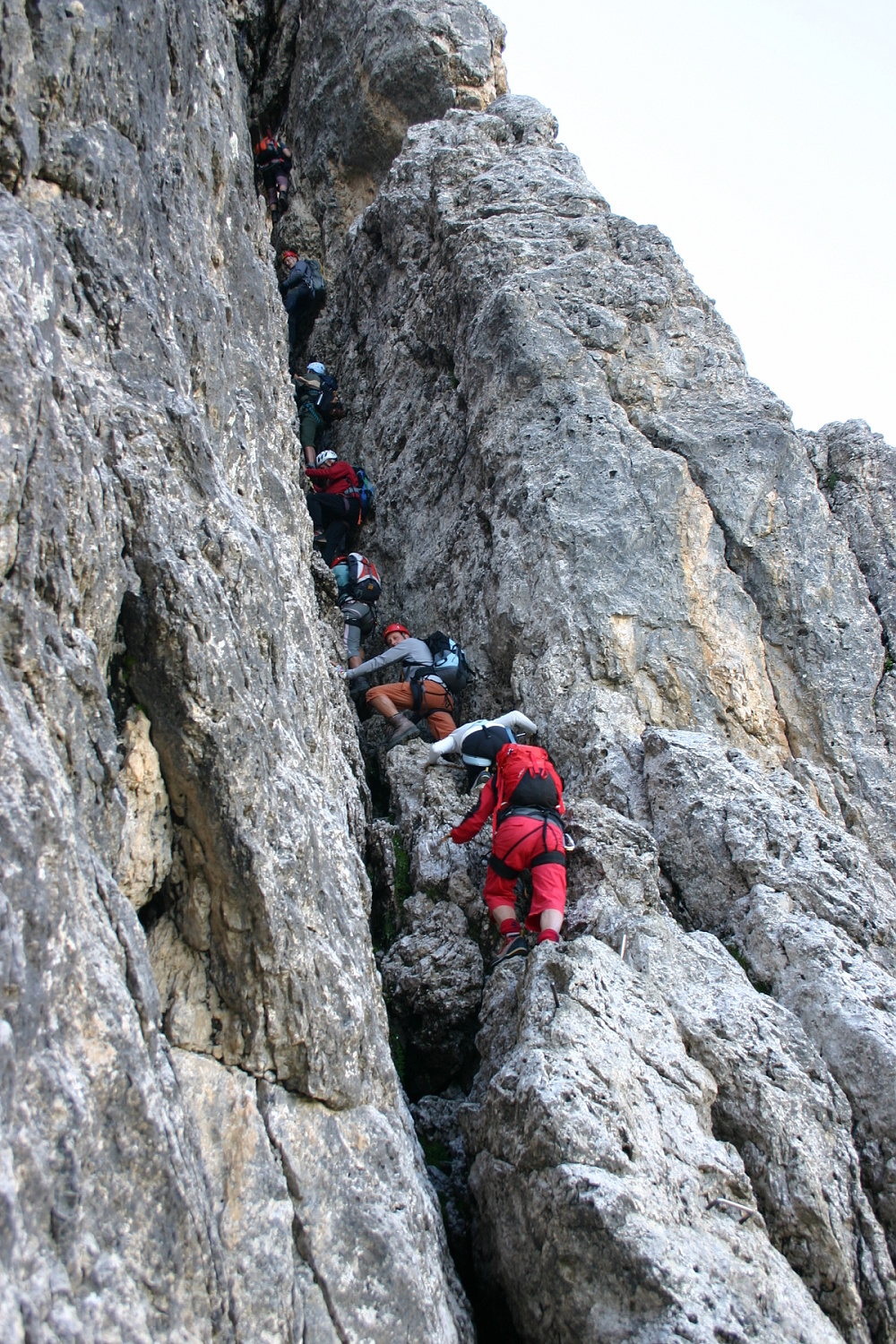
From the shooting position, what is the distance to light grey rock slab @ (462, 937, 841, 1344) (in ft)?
19.6

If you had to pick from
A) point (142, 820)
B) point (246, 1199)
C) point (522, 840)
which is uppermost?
point (522, 840)

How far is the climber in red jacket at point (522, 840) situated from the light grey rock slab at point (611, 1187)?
1.04 metres

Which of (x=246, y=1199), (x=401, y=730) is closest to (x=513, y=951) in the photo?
(x=246, y=1199)

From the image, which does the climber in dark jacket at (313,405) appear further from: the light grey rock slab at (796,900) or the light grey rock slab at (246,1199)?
the light grey rock slab at (246,1199)

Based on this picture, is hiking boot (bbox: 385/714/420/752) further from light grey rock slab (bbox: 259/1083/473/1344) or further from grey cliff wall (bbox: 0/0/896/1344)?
light grey rock slab (bbox: 259/1083/473/1344)

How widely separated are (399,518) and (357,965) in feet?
35.7

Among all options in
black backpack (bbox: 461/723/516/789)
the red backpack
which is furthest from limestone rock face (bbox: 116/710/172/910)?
black backpack (bbox: 461/723/516/789)

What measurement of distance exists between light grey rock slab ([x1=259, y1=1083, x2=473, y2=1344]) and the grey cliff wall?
0.10ft

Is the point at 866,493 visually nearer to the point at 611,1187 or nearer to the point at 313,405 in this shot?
the point at 313,405

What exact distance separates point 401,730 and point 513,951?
4855 mm

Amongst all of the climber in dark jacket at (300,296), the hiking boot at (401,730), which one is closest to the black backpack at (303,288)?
the climber in dark jacket at (300,296)

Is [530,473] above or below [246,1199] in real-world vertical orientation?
above

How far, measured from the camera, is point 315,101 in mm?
23766

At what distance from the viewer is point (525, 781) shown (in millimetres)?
10047
